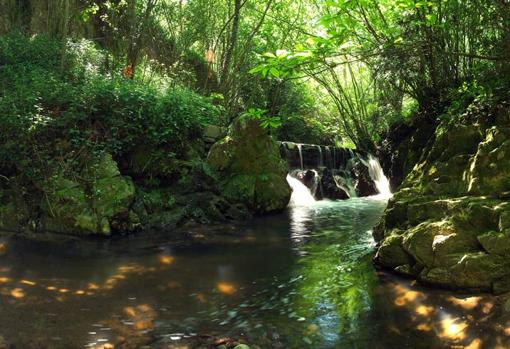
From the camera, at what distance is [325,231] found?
317 inches

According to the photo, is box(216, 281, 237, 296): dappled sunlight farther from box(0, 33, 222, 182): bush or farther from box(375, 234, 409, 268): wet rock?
box(0, 33, 222, 182): bush

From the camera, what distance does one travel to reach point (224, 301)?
4508 millimetres

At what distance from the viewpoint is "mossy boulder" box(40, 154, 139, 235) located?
7547mm

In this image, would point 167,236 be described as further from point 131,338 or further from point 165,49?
point 165,49

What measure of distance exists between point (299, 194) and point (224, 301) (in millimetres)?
8611

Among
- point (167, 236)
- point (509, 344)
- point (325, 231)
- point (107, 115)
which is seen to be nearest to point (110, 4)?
point (107, 115)

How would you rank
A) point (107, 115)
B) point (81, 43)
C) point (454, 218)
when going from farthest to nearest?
1. point (81, 43)
2. point (107, 115)
3. point (454, 218)

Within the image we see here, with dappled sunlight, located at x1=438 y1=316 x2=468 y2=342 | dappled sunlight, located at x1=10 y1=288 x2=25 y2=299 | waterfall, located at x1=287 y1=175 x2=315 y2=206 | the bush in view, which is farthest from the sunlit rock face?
waterfall, located at x1=287 y1=175 x2=315 y2=206

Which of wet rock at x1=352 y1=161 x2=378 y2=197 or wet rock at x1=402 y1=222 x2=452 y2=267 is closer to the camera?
wet rock at x1=402 y1=222 x2=452 y2=267

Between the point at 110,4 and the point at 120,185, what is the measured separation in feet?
22.9

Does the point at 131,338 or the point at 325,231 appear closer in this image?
the point at 131,338

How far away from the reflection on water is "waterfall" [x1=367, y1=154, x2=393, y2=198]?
336 inches

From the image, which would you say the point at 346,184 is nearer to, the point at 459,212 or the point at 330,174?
the point at 330,174

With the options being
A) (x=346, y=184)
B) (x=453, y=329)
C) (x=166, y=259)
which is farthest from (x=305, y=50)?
(x=346, y=184)
